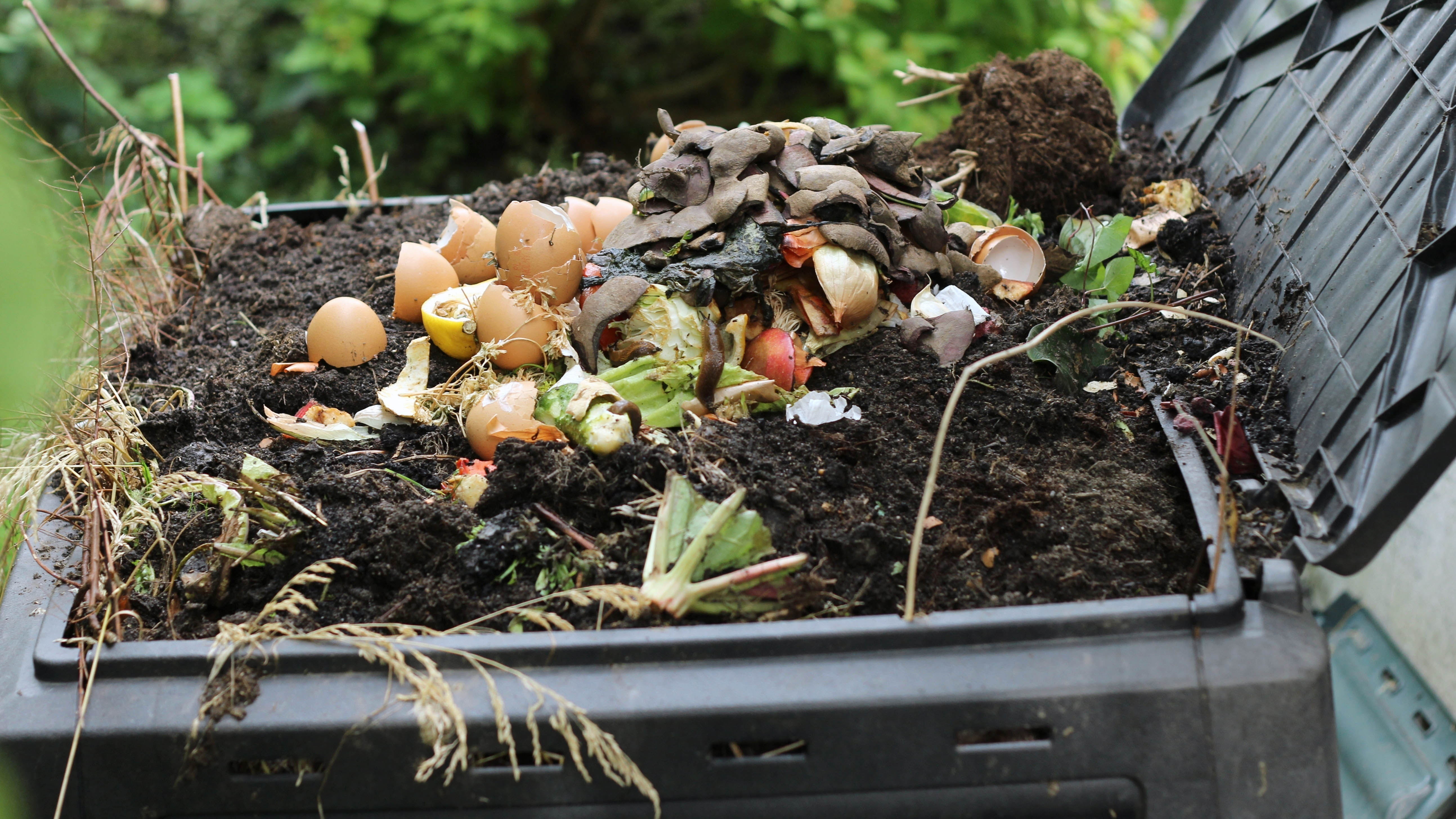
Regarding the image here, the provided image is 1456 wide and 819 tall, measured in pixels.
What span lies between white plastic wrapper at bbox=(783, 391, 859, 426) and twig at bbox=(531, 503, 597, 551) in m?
0.35

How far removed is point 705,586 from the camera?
106 centimetres

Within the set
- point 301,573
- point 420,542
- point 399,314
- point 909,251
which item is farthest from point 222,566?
point 909,251

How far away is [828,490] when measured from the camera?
123cm

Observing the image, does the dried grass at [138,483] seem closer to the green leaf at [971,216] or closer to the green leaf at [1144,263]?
the green leaf at [971,216]

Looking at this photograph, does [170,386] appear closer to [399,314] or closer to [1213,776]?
[399,314]

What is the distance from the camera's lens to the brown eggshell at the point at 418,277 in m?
1.60

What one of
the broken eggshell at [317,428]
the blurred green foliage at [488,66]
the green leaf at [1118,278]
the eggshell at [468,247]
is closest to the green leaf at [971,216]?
the green leaf at [1118,278]

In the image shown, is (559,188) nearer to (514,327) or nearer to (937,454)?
(514,327)

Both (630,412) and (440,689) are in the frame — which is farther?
(630,412)

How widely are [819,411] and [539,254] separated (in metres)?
0.51

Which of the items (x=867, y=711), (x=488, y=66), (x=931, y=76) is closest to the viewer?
(x=867, y=711)

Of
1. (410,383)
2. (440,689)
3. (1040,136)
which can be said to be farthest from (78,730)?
(1040,136)

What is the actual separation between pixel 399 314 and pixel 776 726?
106cm

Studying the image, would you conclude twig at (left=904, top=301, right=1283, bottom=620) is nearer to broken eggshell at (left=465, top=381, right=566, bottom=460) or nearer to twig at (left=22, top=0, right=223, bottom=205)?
broken eggshell at (left=465, top=381, right=566, bottom=460)
